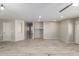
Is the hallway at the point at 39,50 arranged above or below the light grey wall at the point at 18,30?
below

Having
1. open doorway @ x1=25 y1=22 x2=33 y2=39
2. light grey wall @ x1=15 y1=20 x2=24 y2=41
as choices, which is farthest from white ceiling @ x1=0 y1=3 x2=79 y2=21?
open doorway @ x1=25 y1=22 x2=33 y2=39

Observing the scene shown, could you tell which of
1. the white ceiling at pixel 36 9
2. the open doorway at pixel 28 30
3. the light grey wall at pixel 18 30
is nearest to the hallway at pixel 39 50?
the white ceiling at pixel 36 9

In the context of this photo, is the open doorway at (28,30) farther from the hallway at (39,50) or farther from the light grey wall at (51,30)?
the hallway at (39,50)

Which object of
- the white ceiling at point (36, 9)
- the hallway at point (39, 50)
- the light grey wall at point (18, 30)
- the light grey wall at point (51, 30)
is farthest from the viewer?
the light grey wall at point (51, 30)

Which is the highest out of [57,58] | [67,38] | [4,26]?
[4,26]

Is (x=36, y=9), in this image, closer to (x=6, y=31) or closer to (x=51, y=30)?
(x=6, y=31)

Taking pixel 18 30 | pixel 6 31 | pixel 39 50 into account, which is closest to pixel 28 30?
pixel 18 30

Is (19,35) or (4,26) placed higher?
(4,26)

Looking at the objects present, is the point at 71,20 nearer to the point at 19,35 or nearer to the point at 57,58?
the point at 19,35

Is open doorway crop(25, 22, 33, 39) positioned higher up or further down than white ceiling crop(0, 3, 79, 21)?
further down

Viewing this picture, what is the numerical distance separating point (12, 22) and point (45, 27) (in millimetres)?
3774

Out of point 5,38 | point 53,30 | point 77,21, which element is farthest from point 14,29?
point 77,21

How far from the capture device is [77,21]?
726cm

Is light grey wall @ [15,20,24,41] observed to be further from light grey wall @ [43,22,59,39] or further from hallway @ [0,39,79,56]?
light grey wall @ [43,22,59,39]
